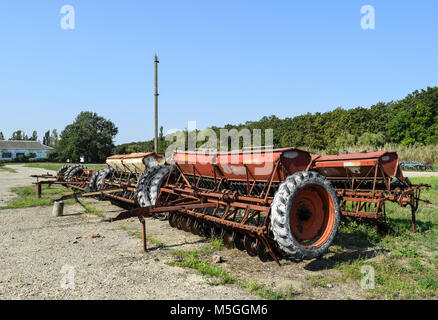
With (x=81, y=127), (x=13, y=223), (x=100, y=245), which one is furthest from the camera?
(x=81, y=127)

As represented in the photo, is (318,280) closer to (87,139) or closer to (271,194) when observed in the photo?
(271,194)

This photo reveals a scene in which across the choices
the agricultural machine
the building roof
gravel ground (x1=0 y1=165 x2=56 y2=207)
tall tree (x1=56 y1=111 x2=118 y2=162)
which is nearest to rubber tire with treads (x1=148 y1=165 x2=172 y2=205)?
the agricultural machine

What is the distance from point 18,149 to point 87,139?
30369 mm

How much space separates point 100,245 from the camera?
282 inches

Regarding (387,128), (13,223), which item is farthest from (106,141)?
(13,223)

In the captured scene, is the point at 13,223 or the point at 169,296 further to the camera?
the point at 13,223

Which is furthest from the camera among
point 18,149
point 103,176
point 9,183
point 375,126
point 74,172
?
point 18,149

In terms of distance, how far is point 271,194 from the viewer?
7.24 meters

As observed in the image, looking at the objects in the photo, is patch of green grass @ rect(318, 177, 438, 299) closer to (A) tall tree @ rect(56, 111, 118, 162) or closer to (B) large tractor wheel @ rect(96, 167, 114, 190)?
(B) large tractor wheel @ rect(96, 167, 114, 190)

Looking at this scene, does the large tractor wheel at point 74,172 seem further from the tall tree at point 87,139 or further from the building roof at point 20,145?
the building roof at point 20,145

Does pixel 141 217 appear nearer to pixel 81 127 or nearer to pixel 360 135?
pixel 360 135

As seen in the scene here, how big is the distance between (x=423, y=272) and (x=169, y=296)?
435 centimetres

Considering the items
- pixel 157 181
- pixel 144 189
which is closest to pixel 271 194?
pixel 157 181
